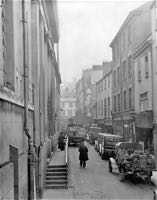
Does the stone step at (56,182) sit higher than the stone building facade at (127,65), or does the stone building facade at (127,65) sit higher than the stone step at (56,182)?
the stone building facade at (127,65)

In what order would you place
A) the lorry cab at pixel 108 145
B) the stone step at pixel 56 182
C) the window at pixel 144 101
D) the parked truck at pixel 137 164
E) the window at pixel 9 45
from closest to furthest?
1. the window at pixel 9 45
2. the stone step at pixel 56 182
3. the parked truck at pixel 137 164
4. the window at pixel 144 101
5. the lorry cab at pixel 108 145

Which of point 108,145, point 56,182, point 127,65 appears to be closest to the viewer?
point 56,182

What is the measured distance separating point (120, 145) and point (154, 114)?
11.3 feet

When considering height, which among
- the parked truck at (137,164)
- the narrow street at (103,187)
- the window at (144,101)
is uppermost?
the window at (144,101)

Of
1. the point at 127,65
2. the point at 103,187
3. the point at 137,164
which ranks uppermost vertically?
the point at 127,65

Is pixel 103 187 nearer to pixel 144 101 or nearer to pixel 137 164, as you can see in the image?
pixel 137 164

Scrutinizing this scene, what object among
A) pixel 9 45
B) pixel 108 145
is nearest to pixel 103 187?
pixel 9 45

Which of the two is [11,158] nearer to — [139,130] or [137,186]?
[137,186]

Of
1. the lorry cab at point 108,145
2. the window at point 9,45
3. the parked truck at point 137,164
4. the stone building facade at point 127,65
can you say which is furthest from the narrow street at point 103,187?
the stone building facade at point 127,65

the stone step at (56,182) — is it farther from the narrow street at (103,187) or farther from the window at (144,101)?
the window at (144,101)

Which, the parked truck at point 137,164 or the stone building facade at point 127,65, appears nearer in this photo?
the parked truck at point 137,164

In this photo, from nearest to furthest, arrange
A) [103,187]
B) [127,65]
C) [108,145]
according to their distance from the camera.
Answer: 1. [103,187]
2. [108,145]
3. [127,65]

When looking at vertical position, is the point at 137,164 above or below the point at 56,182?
above

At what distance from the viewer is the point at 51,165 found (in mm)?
15852
